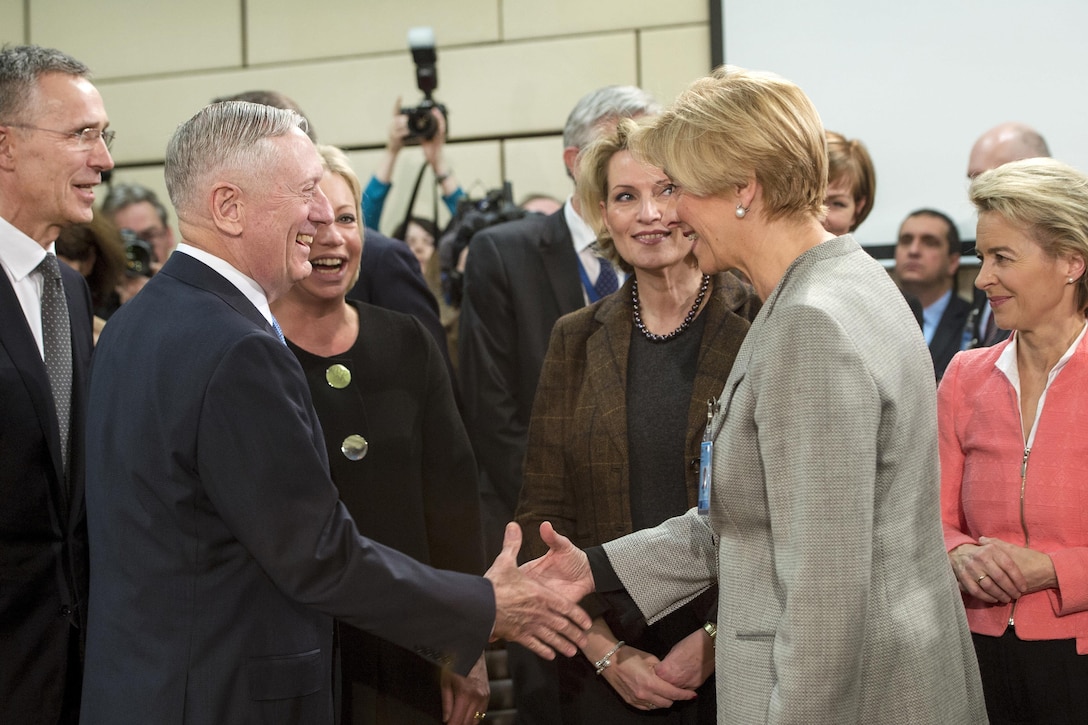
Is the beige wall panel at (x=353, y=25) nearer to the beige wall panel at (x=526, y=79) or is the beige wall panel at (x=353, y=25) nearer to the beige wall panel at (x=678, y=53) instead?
the beige wall panel at (x=526, y=79)

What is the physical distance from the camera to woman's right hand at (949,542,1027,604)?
7.36 feet

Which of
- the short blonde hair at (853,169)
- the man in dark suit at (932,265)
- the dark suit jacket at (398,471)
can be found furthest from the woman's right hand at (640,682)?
the man in dark suit at (932,265)

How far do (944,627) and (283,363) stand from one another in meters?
1.11

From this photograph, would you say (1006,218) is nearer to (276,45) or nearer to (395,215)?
(395,215)

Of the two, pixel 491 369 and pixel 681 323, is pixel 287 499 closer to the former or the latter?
pixel 681 323

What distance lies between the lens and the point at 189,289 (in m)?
1.82

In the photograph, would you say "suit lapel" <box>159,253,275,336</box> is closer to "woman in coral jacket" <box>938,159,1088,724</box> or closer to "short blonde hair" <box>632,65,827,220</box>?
"short blonde hair" <box>632,65,827,220</box>

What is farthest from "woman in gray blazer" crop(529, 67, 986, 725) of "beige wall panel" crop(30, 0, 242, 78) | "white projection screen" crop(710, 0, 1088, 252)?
"beige wall panel" crop(30, 0, 242, 78)

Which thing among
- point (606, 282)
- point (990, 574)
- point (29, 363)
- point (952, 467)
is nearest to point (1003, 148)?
point (606, 282)

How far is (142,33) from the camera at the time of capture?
5.74m

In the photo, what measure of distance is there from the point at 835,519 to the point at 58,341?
1678 mm

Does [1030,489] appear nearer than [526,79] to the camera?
Yes

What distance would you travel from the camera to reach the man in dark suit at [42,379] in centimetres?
211

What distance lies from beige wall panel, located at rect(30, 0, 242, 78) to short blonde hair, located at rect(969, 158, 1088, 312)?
4.27 metres
